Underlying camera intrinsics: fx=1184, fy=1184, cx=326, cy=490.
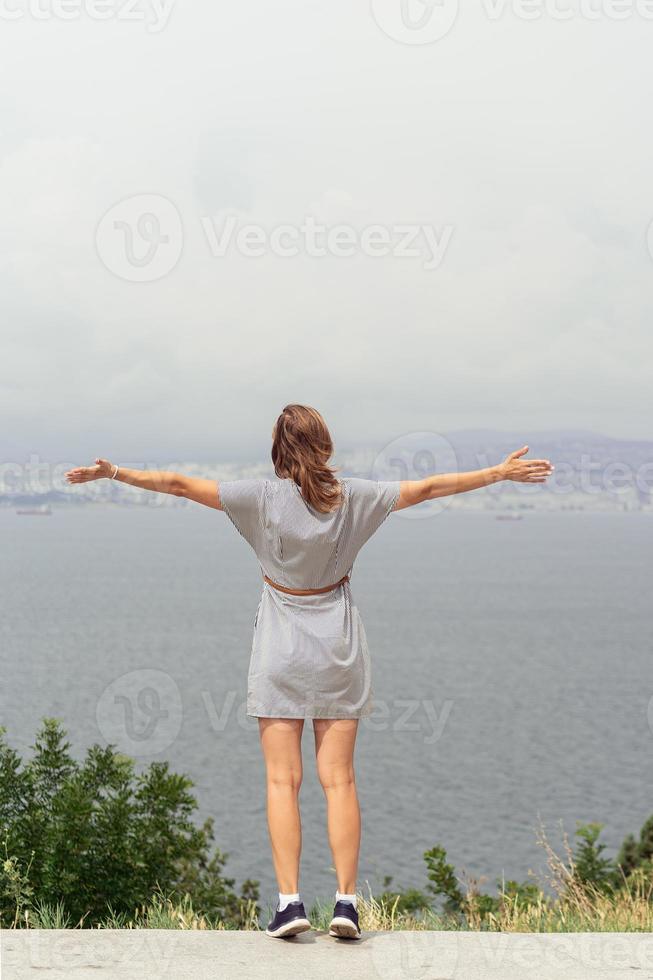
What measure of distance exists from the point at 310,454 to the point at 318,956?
1744 millimetres

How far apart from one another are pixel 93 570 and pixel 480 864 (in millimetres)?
115889

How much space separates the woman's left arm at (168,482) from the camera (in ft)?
14.0

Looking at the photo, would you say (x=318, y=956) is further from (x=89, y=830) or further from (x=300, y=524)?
(x=89, y=830)

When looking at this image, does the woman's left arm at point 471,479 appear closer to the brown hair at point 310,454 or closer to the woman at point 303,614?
the woman at point 303,614

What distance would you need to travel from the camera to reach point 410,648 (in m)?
90.5

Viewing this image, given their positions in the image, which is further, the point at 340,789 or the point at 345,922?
the point at 340,789

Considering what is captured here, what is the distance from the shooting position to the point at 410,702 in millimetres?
64500

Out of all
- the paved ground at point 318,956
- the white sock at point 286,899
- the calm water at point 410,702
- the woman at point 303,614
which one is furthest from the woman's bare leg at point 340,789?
the calm water at point 410,702

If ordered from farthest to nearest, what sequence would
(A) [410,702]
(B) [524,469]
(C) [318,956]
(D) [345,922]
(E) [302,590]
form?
(A) [410,702]
(B) [524,469]
(E) [302,590]
(D) [345,922]
(C) [318,956]

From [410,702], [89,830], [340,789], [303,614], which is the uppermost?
[303,614]

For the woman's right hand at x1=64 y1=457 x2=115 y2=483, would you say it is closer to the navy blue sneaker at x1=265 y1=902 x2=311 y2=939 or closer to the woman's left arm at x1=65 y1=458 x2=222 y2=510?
the woman's left arm at x1=65 y1=458 x2=222 y2=510

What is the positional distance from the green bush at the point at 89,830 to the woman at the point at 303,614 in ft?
6.87

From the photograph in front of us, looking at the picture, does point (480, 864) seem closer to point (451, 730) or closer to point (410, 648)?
point (451, 730)

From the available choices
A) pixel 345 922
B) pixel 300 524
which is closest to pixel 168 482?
pixel 300 524
